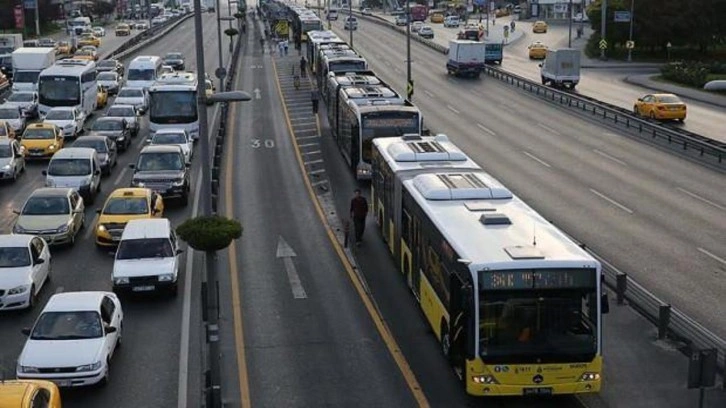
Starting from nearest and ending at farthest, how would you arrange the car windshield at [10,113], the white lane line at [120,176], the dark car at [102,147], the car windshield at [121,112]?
the white lane line at [120,176] → the dark car at [102,147] → the car windshield at [10,113] → the car windshield at [121,112]

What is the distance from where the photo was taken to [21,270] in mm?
24219

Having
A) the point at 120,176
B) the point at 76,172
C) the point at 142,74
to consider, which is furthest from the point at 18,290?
the point at 142,74

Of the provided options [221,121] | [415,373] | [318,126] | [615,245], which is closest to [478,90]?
[318,126]

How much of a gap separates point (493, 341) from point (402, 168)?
10.3 meters

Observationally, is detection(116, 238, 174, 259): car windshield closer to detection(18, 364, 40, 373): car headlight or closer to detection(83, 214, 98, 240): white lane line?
detection(83, 214, 98, 240): white lane line

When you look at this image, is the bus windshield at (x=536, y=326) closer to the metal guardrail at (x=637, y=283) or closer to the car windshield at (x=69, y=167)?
the metal guardrail at (x=637, y=283)

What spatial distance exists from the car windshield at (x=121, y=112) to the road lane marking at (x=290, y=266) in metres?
22.3

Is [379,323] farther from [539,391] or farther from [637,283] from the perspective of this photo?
[637,283]

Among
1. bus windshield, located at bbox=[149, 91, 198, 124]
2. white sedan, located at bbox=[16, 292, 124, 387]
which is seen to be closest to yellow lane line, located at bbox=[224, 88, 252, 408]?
white sedan, located at bbox=[16, 292, 124, 387]

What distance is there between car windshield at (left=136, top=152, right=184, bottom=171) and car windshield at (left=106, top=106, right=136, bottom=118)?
597 inches

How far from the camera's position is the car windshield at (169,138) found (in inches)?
1666

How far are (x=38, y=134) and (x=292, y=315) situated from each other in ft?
83.0

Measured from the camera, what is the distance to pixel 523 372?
16688 millimetres

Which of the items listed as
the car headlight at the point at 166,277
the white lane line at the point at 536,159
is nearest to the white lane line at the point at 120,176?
the car headlight at the point at 166,277
